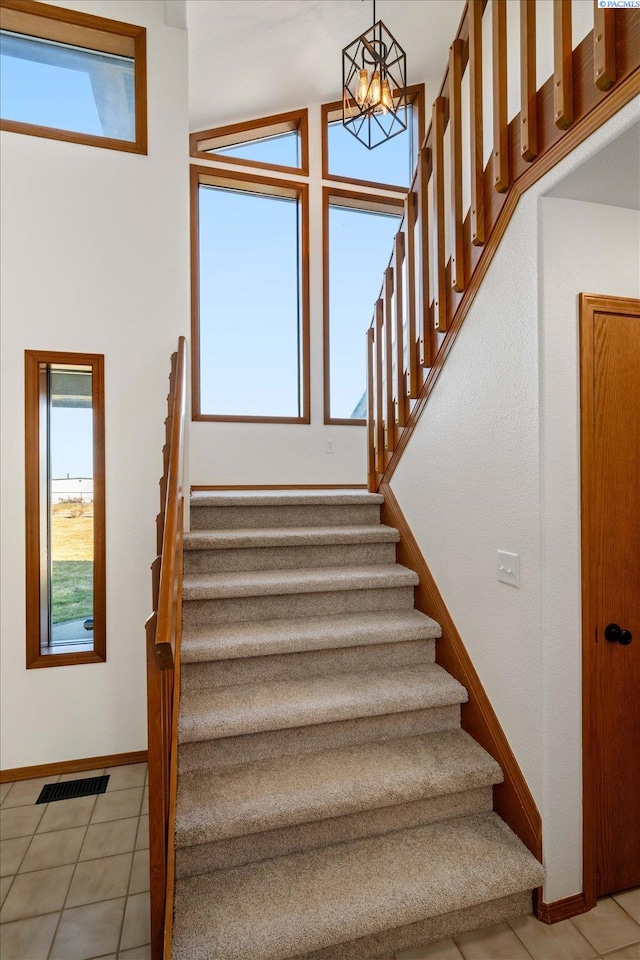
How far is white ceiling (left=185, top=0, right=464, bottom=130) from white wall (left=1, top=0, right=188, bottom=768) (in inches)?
31.4

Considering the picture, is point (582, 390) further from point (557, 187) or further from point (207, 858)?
point (207, 858)

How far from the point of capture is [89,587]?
285cm

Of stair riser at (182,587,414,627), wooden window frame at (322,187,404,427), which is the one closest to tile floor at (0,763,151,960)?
stair riser at (182,587,414,627)

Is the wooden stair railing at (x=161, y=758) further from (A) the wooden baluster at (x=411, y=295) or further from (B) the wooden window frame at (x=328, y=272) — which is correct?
(B) the wooden window frame at (x=328, y=272)

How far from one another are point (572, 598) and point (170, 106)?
10.8ft

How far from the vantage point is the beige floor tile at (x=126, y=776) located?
257 cm

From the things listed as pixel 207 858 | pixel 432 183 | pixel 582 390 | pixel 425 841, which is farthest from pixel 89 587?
pixel 432 183

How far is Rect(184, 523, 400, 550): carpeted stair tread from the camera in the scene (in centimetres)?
262

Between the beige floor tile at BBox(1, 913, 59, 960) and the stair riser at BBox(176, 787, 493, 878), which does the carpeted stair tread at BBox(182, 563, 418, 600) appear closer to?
the stair riser at BBox(176, 787, 493, 878)

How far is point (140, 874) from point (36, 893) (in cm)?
36

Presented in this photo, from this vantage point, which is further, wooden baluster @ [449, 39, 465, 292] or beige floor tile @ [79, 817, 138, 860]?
wooden baluster @ [449, 39, 465, 292]

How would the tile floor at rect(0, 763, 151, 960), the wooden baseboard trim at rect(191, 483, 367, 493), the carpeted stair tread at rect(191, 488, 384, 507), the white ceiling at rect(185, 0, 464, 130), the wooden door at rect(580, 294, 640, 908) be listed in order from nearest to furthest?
the tile floor at rect(0, 763, 151, 960)
the wooden door at rect(580, 294, 640, 908)
the carpeted stair tread at rect(191, 488, 384, 507)
the white ceiling at rect(185, 0, 464, 130)
the wooden baseboard trim at rect(191, 483, 367, 493)

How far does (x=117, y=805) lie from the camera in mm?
2396

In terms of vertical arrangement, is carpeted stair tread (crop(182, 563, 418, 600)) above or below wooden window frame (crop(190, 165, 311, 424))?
below
